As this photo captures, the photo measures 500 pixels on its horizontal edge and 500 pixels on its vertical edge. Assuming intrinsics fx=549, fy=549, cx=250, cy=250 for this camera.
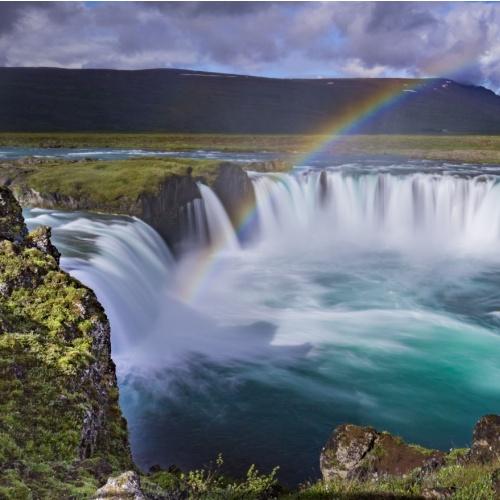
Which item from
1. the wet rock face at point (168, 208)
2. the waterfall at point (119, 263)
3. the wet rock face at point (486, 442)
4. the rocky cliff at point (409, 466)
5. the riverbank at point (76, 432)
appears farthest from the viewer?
the wet rock face at point (168, 208)

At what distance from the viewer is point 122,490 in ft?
14.9

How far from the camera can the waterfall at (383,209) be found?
40094mm

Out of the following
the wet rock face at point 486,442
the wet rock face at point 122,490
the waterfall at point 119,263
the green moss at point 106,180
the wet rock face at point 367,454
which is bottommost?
the wet rock face at point 367,454

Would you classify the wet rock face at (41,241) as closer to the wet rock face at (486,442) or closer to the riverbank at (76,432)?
the riverbank at (76,432)

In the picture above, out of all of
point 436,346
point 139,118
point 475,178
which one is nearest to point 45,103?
point 139,118

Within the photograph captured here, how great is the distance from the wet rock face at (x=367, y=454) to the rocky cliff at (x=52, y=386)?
4.62 metres

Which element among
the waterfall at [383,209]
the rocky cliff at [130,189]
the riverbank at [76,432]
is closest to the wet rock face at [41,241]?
the riverbank at [76,432]

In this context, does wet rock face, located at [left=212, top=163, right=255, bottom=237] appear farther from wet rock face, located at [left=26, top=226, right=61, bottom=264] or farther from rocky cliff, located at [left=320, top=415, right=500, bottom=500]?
rocky cliff, located at [left=320, top=415, right=500, bottom=500]

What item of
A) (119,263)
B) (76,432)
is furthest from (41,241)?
(119,263)

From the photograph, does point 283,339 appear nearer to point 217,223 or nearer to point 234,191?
point 217,223

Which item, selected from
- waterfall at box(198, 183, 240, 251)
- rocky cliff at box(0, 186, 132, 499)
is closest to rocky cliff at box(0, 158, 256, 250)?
waterfall at box(198, 183, 240, 251)

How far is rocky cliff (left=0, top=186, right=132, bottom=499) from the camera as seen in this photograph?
17.5 ft

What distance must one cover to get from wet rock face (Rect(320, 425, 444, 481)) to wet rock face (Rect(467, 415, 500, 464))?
929mm

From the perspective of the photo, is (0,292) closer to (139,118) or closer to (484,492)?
(484,492)
